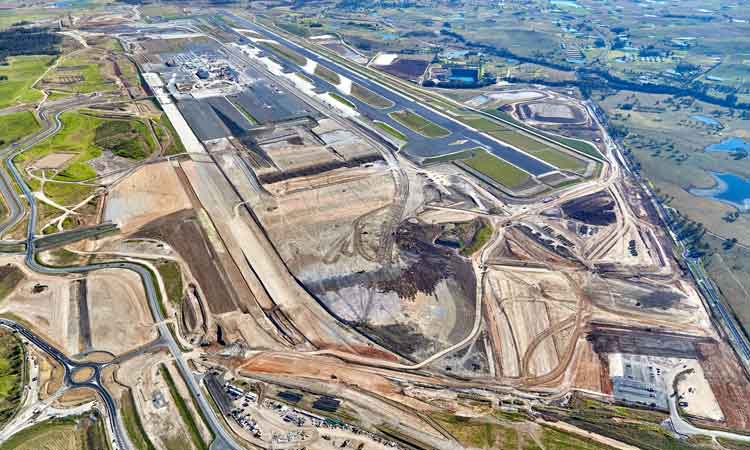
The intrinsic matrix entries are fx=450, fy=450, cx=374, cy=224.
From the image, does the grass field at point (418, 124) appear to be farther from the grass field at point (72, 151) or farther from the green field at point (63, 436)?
the green field at point (63, 436)

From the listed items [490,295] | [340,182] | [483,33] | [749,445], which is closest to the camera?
[749,445]

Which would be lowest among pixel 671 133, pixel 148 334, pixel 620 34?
pixel 148 334

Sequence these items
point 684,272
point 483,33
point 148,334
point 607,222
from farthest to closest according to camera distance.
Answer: point 483,33 → point 607,222 → point 684,272 → point 148,334

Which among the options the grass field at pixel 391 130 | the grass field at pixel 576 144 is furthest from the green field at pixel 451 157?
the grass field at pixel 576 144

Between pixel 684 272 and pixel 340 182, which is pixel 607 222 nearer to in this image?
pixel 684 272

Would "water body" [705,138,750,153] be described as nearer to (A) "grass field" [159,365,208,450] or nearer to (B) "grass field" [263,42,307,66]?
(B) "grass field" [263,42,307,66]

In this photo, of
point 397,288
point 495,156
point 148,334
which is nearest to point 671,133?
point 495,156

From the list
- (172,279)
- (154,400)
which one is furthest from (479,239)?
(154,400)
